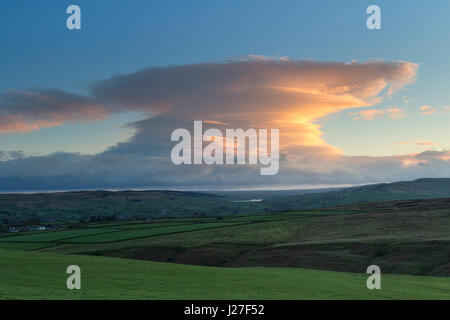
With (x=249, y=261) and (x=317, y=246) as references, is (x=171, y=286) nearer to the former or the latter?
(x=249, y=261)

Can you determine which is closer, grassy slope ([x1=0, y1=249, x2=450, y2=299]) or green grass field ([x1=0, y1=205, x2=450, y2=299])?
grassy slope ([x1=0, y1=249, x2=450, y2=299])

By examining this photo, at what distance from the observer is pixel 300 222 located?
13550 cm

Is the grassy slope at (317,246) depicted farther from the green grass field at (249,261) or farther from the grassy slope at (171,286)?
the grassy slope at (171,286)

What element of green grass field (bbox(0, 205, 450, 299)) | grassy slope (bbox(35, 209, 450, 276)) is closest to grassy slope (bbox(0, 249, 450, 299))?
green grass field (bbox(0, 205, 450, 299))

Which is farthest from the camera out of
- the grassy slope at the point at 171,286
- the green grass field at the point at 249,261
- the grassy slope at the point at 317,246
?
the grassy slope at the point at 317,246

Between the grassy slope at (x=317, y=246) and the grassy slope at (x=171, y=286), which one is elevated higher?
the grassy slope at (x=171, y=286)

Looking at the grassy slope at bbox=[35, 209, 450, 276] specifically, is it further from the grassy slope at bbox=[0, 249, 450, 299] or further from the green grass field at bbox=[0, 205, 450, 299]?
the grassy slope at bbox=[0, 249, 450, 299]

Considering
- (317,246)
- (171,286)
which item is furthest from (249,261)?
(171,286)

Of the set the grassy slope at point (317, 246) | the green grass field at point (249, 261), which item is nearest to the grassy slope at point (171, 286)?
the green grass field at point (249, 261)
